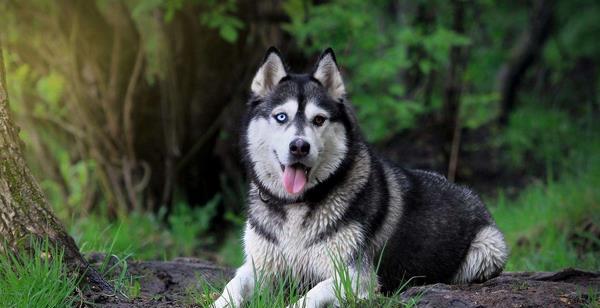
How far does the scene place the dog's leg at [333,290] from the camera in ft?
13.6

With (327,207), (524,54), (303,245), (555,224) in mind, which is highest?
(524,54)

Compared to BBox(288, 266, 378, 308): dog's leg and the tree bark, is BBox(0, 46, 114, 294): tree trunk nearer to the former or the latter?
BBox(288, 266, 378, 308): dog's leg

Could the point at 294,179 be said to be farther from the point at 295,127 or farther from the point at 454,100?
the point at 454,100

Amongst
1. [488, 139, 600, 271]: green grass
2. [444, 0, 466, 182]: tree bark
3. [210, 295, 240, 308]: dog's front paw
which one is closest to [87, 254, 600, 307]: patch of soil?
[210, 295, 240, 308]: dog's front paw

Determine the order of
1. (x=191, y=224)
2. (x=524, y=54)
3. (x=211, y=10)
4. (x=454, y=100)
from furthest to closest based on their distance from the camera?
1. (x=524, y=54)
2. (x=454, y=100)
3. (x=191, y=224)
4. (x=211, y=10)

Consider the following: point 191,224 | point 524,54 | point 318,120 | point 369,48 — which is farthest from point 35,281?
point 524,54

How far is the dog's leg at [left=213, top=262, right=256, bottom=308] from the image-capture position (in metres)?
4.31

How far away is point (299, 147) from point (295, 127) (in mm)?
177

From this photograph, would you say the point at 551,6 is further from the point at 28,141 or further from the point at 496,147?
the point at 28,141

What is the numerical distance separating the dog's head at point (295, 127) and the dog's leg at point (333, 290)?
1.97 feet

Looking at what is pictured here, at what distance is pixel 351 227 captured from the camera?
457 cm

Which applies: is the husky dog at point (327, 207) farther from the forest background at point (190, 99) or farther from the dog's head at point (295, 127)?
the forest background at point (190, 99)

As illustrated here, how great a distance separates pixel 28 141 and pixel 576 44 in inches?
358

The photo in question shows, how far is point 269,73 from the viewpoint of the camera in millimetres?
4906
